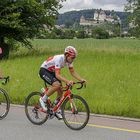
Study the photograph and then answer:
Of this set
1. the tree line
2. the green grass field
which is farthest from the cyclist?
the tree line

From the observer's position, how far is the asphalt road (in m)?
8.03

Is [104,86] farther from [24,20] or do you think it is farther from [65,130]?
[24,20]

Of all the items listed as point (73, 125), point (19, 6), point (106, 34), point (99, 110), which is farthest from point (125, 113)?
point (106, 34)

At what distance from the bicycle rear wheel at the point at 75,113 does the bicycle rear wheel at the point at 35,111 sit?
1.93 ft

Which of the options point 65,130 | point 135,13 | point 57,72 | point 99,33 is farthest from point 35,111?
point 99,33

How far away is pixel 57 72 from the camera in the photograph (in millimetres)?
8680

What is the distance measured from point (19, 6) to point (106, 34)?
46900 millimetres

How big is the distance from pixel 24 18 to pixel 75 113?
2329 centimetres

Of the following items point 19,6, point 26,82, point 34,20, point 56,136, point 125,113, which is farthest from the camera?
point 34,20

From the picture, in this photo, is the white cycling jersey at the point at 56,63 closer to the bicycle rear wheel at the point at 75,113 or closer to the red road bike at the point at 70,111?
the red road bike at the point at 70,111

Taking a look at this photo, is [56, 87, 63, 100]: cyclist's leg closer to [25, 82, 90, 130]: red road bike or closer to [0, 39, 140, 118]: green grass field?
[25, 82, 90, 130]: red road bike

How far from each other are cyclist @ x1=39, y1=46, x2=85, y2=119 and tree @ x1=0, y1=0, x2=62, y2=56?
780 inches

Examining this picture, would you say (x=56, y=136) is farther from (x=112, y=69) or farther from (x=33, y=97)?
(x=112, y=69)

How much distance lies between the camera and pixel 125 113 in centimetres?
1047
